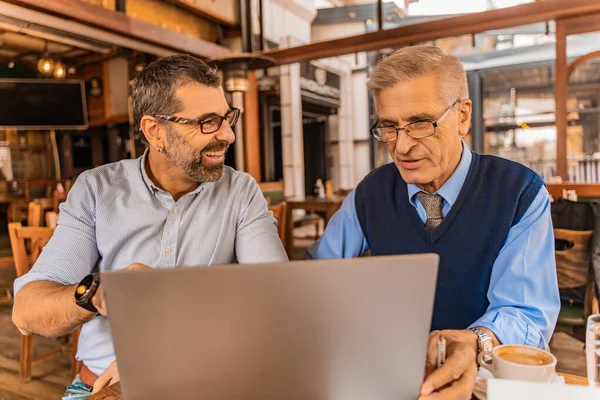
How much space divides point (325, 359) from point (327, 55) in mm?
5397

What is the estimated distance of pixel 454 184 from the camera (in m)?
1.34

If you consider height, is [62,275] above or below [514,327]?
above

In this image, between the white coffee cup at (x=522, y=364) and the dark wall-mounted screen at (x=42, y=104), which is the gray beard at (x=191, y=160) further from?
the dark wall-mounted screen at (x=42, y=104)

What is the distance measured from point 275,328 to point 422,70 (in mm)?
903

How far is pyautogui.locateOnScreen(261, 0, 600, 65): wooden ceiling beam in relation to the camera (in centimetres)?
418

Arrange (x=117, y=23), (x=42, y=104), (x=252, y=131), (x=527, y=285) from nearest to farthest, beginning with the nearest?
(x=527, y=285) → (x=117, y=23) → (x=252, y=131) → (x=42, y=104)

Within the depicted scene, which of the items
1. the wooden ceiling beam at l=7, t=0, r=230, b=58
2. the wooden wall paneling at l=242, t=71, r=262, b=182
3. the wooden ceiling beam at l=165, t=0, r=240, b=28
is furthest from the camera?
the wooden wall paneling at l=242, t=71, r=262, b=182

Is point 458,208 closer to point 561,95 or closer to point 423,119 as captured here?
point 423,119

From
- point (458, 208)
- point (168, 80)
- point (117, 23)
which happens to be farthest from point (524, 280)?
point (117, 23)

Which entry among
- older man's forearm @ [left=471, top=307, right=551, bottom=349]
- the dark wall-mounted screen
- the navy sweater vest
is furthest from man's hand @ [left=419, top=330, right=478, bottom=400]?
the dark wall-mounted screen

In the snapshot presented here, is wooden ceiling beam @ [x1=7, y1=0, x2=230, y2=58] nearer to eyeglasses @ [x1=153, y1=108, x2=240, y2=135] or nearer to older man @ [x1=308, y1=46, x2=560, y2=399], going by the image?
eyeglasses @ [x1=153, y1=108, x2=240, y2=135]

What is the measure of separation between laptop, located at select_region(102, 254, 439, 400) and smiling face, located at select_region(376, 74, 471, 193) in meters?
0.76

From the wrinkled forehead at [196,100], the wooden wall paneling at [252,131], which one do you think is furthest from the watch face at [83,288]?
the wooden wall paneling at [252,131]

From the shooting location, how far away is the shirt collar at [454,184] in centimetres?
133
